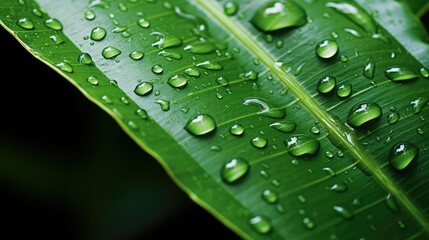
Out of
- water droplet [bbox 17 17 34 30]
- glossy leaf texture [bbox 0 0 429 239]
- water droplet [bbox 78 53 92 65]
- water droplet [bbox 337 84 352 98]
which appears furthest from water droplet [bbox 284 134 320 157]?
water droplet [bbox 17 17 34 30]

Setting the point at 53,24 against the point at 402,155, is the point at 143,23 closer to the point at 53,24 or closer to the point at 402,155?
the point at 53,24

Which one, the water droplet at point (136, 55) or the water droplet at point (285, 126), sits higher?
the water droplet at point (136, 55)

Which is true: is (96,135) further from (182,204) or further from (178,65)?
(178,65)

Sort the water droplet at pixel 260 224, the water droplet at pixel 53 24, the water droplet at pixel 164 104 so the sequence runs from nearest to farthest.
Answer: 1. the water droplet at pixel 260 224
2. the water droplet at pixel 164 104
3. the water droplet at pixel 53 24

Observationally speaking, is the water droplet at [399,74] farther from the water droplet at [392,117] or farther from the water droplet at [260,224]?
the water droplet at [260,224]

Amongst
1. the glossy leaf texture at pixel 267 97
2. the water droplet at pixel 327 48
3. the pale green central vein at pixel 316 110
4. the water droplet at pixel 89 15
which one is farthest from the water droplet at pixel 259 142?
the water droplet at pixel 89 15

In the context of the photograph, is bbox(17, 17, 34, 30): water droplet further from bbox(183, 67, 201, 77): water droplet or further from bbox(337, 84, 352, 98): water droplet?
bbox(337, 84, 352, 98): water droplet

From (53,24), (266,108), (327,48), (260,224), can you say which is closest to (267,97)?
(266,108)
